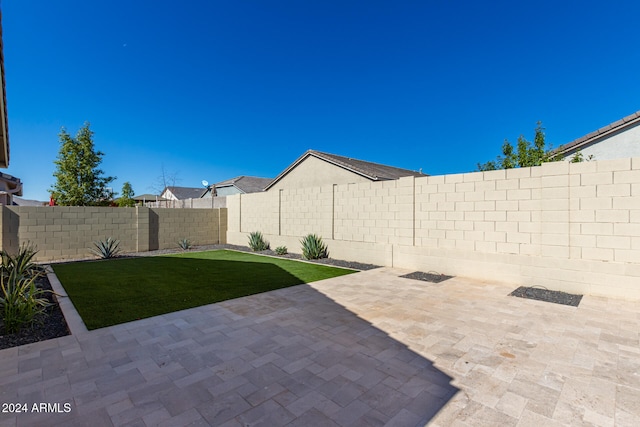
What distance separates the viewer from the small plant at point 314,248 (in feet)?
34.1

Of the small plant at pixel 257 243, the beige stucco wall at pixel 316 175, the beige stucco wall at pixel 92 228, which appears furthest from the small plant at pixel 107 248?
the beige stucco wall at pixel 316 175

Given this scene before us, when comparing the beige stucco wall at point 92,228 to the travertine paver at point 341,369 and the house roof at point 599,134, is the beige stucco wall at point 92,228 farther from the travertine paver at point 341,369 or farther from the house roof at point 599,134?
the house roof at point 599,134

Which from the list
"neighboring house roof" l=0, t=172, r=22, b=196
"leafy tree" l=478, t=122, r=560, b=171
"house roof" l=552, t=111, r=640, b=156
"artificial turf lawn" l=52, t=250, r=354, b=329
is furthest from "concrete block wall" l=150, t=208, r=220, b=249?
"house roof" l=552, t=111, r=640, b=156

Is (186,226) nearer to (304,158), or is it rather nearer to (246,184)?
(304,158)

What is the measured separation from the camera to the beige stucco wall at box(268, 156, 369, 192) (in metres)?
16.0

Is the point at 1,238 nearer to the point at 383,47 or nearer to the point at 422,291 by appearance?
the point at 422,291

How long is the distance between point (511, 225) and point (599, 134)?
7879mm

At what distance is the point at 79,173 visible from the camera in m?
18.0

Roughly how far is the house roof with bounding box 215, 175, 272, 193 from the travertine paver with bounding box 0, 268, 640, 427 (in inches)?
878

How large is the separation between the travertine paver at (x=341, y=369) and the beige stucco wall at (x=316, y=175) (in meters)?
11.3

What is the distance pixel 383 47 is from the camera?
519 inches

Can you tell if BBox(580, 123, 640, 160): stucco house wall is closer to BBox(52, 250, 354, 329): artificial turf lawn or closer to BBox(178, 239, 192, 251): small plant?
BBox(52, 250, 354, 329): artificial turf lawn

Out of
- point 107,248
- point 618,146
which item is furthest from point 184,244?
point 618,146

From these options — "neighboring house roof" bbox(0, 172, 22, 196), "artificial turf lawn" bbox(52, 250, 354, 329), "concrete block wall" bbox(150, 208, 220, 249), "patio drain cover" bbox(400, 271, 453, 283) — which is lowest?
"artificial turf lawn" bbox(52, 250, 354, 329)
